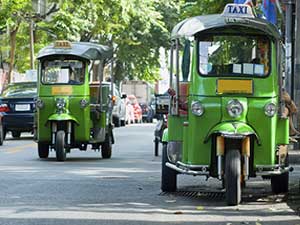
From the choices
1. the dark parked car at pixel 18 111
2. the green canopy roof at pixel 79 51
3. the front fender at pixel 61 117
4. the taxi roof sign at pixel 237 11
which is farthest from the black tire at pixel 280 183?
the dark parked car at pixel 18 111

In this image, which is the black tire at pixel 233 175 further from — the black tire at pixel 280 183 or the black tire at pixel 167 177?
the black tire at pixel 167 177

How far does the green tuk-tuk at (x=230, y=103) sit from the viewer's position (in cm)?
1117

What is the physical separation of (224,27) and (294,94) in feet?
32.3

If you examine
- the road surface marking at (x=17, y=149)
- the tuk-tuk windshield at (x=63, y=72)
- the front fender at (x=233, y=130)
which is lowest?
the road surface marking at (x=17, y=149)

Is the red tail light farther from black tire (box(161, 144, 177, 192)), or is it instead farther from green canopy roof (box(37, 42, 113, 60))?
black tire (box(161, 144, 177, 192))

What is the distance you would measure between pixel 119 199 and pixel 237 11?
2.95m

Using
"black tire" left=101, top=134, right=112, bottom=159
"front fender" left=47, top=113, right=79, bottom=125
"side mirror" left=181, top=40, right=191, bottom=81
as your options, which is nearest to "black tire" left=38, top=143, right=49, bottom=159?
"front fender" left=47, top=113, right=79, bottom=125

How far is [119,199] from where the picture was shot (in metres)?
11.8

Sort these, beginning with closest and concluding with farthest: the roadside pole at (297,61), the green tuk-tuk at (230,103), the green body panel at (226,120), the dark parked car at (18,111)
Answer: the green tuk-tuk at (230,103)
the green body panel at (226,120)
the roadside pole at (297,61)
the dark parked car at (18,111)

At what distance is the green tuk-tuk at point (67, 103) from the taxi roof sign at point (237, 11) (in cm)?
714

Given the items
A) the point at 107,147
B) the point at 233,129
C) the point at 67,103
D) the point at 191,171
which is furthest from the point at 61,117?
the point at 233,129

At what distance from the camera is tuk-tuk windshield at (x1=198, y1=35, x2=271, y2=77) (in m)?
11.6

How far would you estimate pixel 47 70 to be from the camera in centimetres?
1880

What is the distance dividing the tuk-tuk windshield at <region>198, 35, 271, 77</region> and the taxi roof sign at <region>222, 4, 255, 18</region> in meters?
0.33
